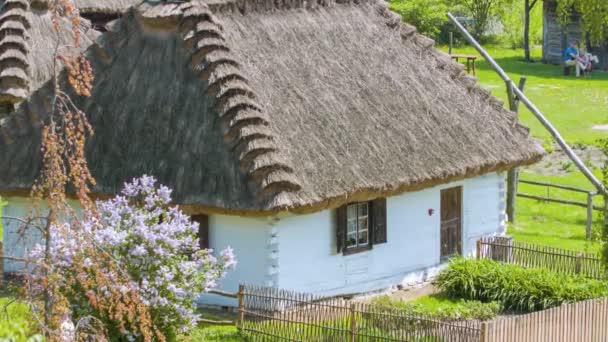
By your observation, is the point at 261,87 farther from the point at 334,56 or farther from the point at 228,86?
the point at 334,56

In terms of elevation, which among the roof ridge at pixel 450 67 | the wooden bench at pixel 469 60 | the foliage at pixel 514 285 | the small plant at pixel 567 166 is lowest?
the foliage at pixel 514 285

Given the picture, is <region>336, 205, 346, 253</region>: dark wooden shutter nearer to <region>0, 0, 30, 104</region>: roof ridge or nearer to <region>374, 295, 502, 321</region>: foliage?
<region>374, 295, 502, 321</region>: foliage

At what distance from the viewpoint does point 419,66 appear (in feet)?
86.8

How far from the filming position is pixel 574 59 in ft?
169

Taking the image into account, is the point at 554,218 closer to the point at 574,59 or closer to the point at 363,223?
the point at 363,223

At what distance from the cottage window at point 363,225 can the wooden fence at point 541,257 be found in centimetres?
283

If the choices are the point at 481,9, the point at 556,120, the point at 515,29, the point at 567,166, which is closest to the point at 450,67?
the point at 567,166

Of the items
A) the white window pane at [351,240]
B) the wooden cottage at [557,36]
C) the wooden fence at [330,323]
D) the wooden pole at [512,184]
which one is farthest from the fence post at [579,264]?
the wooden cottage at [557,36]

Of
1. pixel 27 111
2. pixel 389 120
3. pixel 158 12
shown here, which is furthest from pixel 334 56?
pixel 27 111

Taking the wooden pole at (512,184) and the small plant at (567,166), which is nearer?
the wooden pole at (512,184)

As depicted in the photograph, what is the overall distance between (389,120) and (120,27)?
5.08 m

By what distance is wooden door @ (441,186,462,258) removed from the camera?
83.3 feet

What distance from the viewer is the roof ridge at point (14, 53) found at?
2698 cm

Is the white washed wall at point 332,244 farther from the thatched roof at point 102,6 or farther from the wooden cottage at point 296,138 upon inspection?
the thatched roof at point 102,6
